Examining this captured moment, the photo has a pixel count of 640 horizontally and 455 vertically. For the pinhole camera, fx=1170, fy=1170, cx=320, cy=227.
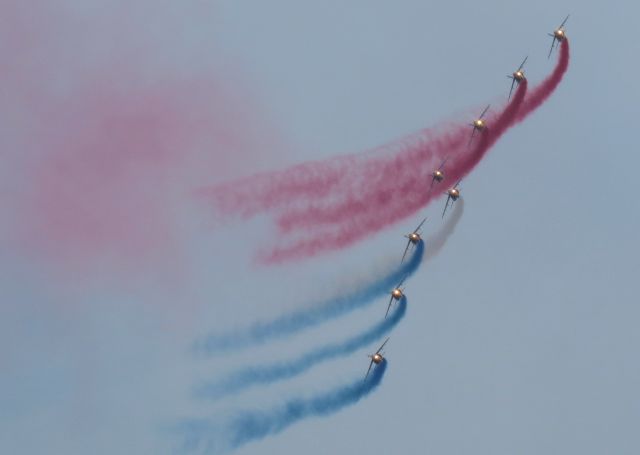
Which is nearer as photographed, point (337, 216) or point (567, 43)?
point (337, 216)

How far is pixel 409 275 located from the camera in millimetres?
59781

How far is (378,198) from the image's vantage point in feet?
190

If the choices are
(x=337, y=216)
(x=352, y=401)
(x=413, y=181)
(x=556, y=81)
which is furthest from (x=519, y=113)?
(x=352, y=401)

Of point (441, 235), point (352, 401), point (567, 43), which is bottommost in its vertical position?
point (352, 401)

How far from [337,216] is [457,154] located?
24.2 feet

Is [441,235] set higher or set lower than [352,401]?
higher

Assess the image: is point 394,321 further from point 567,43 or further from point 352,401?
point 567,43

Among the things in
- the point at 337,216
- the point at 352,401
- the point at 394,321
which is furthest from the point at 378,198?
the point at 352,401

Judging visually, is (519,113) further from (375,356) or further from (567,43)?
(375,356)

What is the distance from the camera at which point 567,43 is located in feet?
204

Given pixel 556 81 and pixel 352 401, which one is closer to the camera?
pixel 352 401

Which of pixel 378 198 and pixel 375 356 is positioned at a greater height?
pixel 378 198

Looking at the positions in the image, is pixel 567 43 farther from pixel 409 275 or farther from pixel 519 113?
pixel 409 275

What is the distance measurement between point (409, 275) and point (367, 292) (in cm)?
243
